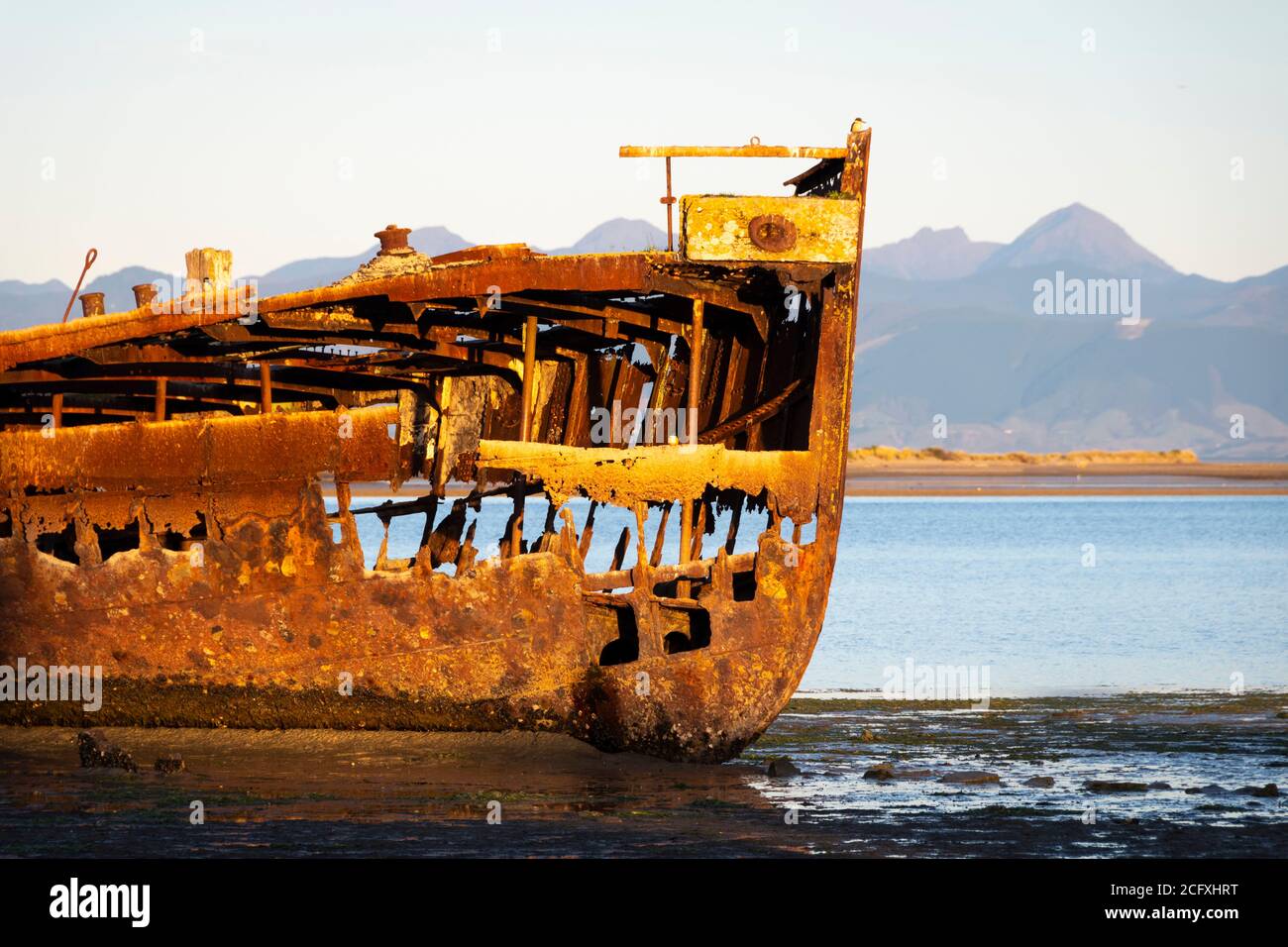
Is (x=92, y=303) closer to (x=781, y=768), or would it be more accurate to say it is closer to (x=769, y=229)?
(x=769, y=229)

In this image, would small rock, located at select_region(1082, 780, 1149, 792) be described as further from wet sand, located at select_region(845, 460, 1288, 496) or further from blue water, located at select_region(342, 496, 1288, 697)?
wet sand, located at select_region(845, 460, 1288, 496)

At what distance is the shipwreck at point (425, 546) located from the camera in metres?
10.8

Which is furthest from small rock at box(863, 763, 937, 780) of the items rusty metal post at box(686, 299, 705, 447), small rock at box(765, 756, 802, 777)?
rusty metal post at box(686, 299, 705, 447)

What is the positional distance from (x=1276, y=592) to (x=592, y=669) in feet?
67.0

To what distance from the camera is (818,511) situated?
11133 mm

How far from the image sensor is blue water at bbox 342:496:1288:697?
18.7 metres

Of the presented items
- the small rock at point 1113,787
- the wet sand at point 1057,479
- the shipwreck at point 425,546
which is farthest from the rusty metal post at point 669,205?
the wet sand at point 1057,479

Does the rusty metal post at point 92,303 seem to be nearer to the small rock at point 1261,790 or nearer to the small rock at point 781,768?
the small rock at point 781,768

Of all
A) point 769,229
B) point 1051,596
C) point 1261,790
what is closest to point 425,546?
point 769,229

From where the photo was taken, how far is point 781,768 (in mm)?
11453

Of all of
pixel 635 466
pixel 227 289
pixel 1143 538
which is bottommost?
→ pixel 1143 538

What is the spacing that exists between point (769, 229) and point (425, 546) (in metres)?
3.30
